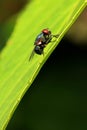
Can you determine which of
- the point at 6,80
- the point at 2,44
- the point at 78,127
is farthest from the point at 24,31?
the point at 78,127

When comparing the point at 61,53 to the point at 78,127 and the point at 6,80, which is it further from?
the point at 6,80

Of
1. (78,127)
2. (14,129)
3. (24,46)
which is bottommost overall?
(78,127)

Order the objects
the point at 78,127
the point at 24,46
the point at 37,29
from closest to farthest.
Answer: the point at 24,46 < the point at 37,29 < the point at 78,127

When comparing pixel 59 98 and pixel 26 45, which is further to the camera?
pixel 59 98

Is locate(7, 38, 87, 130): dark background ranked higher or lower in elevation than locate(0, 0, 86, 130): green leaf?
lower

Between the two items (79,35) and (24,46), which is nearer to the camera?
(24,46)
